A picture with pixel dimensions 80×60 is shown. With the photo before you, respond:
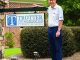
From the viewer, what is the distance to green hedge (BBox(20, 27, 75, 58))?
41.3ft

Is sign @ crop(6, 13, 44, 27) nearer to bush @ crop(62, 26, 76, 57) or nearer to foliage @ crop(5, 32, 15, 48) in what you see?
bush @ crop(62, 26, 76, 57)

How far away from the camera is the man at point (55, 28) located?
8164 mm

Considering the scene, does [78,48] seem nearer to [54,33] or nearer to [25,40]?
[25,40]

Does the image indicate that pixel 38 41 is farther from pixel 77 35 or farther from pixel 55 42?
pixel 55 42

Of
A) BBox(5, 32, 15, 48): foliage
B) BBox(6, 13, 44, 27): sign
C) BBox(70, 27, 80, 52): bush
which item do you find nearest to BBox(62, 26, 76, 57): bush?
BBox(70, 27, 80, 52): bush

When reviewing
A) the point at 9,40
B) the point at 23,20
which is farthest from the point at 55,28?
the point at 9,40

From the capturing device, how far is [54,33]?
816 centimetres

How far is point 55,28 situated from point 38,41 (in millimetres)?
4432

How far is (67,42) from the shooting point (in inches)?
503

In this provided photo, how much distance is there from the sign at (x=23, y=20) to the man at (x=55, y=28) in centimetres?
379

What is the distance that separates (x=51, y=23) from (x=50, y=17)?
0.16 metres

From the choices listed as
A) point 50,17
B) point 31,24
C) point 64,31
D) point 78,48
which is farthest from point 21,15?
point 50,17

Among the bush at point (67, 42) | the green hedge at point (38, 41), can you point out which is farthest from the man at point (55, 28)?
the bush at point (67, 42)

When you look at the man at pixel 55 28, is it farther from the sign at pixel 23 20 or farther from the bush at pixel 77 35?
the bush at pixel 77 35
